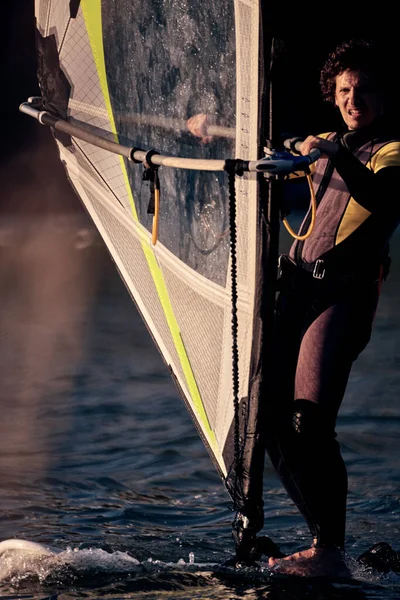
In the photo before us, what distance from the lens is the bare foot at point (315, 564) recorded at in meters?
3.62

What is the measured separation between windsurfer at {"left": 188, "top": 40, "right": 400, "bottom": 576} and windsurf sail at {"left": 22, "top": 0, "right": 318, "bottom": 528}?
4.7 inches

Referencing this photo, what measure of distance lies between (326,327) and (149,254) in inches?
42.6

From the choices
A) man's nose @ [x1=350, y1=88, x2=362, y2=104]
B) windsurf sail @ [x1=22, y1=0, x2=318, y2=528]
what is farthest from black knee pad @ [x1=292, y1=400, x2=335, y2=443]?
man's nose @ [x1=350, y1=88, x2=362, y2=104]

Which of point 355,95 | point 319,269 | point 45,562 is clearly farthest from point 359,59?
point 45,562

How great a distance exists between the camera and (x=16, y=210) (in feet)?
41.7

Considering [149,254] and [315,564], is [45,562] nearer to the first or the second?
[315,564]

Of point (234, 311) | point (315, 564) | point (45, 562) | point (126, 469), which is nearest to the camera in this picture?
point (234, 311)

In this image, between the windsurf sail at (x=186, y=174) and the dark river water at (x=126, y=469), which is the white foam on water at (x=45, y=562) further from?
the windsurf sail at (x=186, y=174)

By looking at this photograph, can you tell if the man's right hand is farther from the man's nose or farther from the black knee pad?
the black knee pad

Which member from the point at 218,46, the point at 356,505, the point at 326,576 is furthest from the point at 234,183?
the point at 356,505

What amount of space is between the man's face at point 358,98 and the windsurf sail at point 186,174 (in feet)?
1.17

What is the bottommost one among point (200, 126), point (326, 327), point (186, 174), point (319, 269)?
point (326, 327)

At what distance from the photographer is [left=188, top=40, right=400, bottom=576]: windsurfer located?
11.4 feet

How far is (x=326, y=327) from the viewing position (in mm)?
3486
